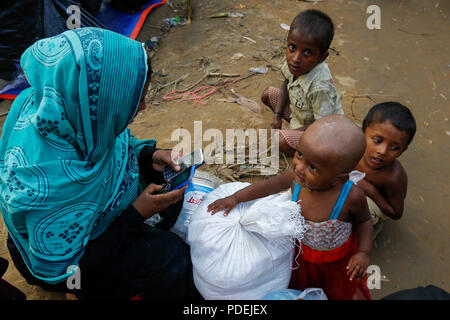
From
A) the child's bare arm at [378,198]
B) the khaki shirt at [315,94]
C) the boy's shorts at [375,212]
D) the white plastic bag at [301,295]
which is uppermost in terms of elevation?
the khaki shirt at [315,94]

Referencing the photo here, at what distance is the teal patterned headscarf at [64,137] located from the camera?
1.47 metres

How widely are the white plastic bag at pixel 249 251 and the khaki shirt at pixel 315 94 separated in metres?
1.07

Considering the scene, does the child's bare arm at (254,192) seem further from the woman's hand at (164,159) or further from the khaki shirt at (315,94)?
the khaki shirt at (315,94)

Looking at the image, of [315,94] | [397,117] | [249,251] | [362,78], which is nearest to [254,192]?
[249,251]

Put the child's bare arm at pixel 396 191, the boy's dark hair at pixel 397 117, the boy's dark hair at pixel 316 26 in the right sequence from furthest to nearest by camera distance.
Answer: the boy's dark hair at pixel 316 26 < the child's bare arm at pixel 396 191 < the boy's dark hair at pixel 397 117

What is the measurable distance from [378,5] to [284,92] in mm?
3373

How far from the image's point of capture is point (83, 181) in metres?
1.65

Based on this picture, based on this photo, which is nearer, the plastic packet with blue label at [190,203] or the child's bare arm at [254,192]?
the child's bare arm at [254,192]

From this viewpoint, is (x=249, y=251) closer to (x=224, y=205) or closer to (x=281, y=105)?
(x=224, y=205)

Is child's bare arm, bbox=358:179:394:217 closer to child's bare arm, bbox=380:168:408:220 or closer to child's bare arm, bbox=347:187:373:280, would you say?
child's bare arm, bbox=380:168:408:220

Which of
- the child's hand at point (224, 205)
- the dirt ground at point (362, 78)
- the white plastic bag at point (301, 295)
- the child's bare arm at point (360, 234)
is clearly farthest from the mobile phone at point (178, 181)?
the dirt ground at point (362, 78)

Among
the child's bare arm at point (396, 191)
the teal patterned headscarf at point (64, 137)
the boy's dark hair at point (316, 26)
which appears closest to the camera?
the teal patterned headscarf at point (64, 137)

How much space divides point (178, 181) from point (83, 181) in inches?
22.2

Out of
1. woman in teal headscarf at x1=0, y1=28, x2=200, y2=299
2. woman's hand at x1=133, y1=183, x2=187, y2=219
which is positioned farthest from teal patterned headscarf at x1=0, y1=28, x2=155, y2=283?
woman's hand at x1=133, y1=183, x2=187, y2=219
